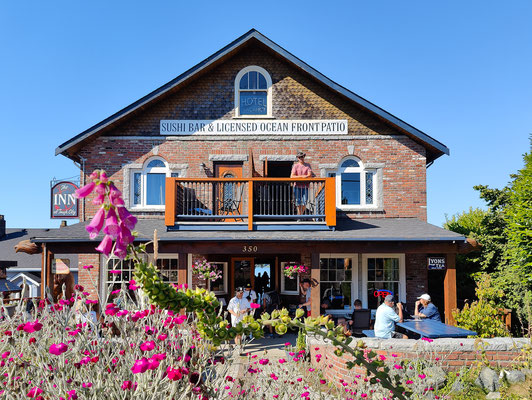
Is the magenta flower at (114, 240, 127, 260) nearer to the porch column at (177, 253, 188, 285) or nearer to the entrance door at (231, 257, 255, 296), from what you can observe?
the porch column at (177, 253, 188, 285)

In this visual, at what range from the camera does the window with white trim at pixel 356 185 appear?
517 inches

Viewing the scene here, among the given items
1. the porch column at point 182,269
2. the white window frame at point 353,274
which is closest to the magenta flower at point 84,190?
the porch column at point 182,269

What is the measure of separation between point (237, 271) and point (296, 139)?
4.50m

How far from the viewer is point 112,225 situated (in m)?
1.83

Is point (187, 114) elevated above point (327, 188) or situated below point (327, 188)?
above

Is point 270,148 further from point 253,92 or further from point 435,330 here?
point 435,330

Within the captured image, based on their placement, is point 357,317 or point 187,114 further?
point 187,114

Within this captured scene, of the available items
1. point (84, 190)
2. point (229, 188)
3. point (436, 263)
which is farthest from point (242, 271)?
point (84, 190)

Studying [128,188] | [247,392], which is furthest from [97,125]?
[247,392]

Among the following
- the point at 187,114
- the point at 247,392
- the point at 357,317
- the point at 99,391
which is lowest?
the point at 357,317

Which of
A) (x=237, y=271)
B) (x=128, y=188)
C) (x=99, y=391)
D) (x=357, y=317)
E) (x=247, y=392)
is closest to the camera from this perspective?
(x=99, y=391)

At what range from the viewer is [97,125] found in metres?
12.6

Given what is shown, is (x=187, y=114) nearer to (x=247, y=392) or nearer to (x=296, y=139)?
(x=296, y=139)

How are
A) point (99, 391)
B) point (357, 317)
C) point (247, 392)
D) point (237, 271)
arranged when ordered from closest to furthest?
point (99, 391), point (247, 392), point (357, 317), point (237, 271)
